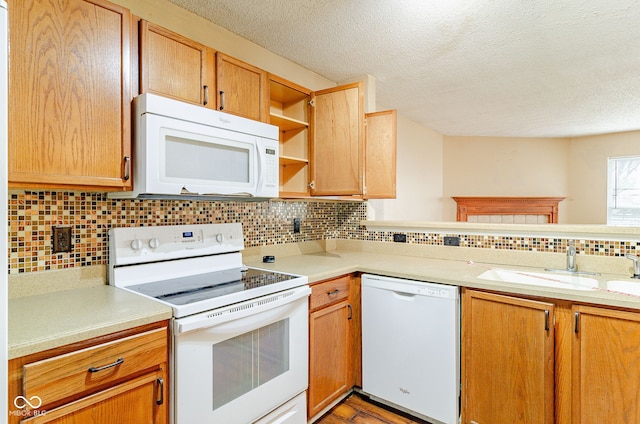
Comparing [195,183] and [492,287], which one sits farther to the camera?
[492,287]

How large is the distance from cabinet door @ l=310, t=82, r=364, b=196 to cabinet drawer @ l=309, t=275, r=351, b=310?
568 millimetres

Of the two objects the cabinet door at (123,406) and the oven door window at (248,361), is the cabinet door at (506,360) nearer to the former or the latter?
the oven door window at (248,361)

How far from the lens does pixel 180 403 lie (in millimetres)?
1292

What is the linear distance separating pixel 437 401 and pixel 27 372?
179 centimetres

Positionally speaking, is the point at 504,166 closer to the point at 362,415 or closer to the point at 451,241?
the point at 451,241

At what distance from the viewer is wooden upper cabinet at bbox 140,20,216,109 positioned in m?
1.53

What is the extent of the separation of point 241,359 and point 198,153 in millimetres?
943

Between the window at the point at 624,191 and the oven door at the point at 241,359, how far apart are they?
226 inches

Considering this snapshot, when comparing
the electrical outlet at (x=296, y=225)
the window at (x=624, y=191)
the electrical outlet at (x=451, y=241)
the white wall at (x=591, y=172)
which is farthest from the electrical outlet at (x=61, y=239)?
the window at (x=624, y=191)

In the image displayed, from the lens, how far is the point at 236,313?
146 centimetres

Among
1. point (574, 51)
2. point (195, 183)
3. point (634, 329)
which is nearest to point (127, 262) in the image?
point (195, 183)

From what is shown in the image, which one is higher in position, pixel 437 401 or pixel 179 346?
pixel 179 346

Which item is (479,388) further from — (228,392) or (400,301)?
(228,392)

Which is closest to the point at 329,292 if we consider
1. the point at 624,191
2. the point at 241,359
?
the point at 241,359
